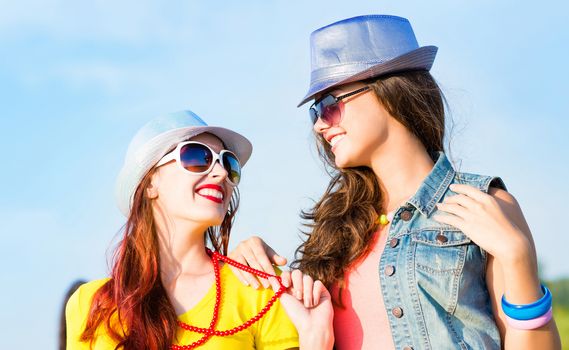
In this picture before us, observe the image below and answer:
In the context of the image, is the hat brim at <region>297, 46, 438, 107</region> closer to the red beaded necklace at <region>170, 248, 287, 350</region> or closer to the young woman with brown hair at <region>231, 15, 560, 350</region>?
the young woman with brown hair at <region>231, 15, 560, 350</region>

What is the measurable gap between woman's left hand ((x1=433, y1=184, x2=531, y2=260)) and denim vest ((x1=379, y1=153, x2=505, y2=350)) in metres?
0.17

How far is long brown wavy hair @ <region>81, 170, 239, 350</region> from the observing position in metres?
4.41

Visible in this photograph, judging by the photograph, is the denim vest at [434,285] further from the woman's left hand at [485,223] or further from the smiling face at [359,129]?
the smiling face at [359,129]

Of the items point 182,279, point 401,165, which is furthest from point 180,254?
point 401,165

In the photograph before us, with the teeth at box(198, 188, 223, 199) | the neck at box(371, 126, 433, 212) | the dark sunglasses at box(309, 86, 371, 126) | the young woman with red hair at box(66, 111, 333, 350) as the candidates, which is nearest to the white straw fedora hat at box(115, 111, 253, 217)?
the young woman with red hair at box(66, 111, 333, 350)

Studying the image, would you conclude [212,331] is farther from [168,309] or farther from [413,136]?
[413,136]

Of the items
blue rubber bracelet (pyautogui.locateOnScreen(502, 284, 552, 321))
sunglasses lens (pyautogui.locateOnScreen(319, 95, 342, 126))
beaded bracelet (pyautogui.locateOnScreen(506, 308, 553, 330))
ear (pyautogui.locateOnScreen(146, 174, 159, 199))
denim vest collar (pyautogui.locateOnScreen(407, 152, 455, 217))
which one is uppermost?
sunglasses lens (pyautogui.locateOnScreen(319, 95, 342, 126))

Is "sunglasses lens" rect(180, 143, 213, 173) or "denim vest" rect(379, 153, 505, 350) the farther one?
"sunglasses lens" rect(180, 143, 213, 173)

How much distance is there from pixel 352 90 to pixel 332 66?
225mm

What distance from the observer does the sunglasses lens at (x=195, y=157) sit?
4.62m

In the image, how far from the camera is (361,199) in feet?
16.6

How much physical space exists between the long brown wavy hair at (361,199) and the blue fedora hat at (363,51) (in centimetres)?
9

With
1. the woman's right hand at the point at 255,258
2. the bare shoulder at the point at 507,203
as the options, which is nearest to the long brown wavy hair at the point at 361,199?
the woman's right hand at the point at 255,258

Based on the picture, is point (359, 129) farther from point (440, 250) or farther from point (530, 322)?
point (530, 322)
